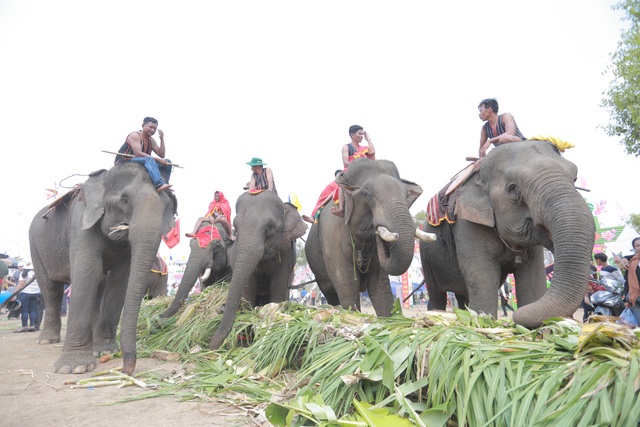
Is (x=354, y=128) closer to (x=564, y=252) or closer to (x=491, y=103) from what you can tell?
(x=491, y=103)

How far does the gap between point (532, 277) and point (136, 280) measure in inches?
185

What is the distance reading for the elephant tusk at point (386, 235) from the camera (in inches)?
219

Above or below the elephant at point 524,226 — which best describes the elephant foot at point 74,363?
below

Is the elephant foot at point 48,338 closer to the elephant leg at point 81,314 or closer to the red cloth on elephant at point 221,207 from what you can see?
the elephant leg at point 81,314

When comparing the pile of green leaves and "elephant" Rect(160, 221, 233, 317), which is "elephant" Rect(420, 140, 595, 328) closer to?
the pile of green leaves

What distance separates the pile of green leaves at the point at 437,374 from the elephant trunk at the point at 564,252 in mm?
314

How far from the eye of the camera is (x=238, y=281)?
636cm

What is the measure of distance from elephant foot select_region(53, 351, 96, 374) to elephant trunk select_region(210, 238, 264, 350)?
1.46m

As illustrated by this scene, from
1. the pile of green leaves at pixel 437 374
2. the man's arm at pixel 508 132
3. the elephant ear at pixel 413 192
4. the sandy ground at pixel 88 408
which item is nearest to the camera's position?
the pile of green leaves at pixel 437 374

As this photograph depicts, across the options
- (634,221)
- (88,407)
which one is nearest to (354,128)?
(88,407)

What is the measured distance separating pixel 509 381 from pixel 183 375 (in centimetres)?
343

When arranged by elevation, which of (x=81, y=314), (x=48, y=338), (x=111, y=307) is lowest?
(x=48, y=338)

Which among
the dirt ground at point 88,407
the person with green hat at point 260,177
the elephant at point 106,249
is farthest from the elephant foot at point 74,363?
the person with green hat at point 260,177

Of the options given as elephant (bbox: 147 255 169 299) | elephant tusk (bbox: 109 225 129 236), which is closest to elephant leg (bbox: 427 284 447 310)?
elephant tusk (bbox: 109 225 129 236)
